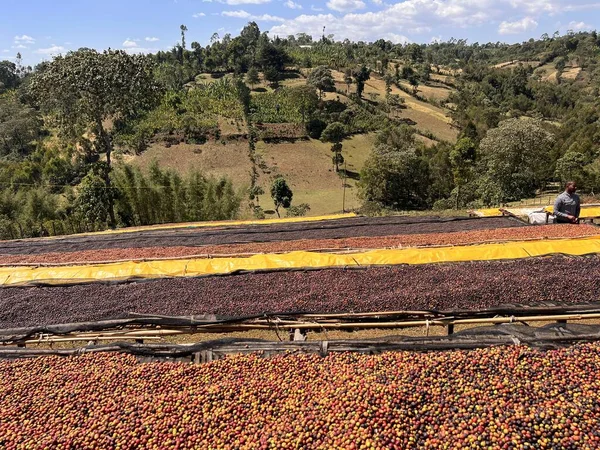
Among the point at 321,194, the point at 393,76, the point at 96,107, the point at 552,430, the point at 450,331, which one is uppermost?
the point at 393,76

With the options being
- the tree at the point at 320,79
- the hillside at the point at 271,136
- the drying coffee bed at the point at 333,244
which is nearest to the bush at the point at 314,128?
the hillside at the point at 271,136

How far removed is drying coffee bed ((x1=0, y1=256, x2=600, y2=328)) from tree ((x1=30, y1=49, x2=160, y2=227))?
1661cm

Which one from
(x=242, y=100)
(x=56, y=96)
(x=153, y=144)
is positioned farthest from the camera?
(x=242, y=100)

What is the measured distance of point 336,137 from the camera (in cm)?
4825

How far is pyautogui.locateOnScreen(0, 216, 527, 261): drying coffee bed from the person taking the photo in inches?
551

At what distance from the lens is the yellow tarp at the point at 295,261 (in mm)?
9414

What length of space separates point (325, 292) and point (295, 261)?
6.86 feet

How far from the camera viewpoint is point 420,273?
340 inches

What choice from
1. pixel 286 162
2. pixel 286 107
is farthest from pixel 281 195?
pixel 286 107

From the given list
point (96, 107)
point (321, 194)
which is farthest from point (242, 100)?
point (96, 107)

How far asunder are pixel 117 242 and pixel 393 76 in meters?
76.9

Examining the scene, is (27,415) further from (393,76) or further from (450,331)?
(393,76)

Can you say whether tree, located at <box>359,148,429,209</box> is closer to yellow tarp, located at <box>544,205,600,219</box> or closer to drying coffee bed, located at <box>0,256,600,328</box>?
yellow tarp, located at <box>544,205,600,219</box>

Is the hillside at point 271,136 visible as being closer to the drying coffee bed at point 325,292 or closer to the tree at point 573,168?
the tree at point 573,168
